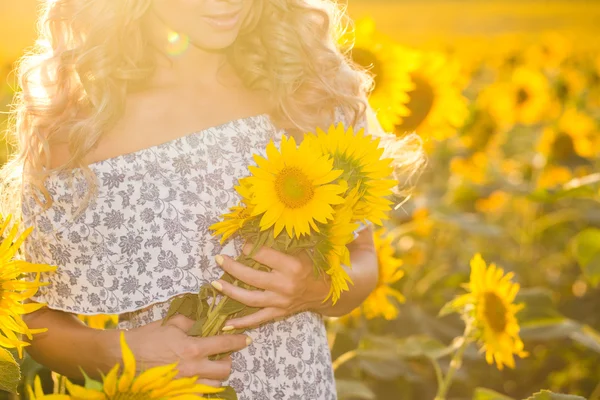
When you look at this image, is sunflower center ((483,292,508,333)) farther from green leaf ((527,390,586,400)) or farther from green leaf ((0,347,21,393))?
green leaf ((0,347,21,393))

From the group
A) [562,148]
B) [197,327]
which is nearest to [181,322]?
[197,327]

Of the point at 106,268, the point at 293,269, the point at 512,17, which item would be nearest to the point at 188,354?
the point at 293,269

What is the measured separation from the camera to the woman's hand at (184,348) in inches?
46.9

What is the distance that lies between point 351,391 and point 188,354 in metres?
0.75

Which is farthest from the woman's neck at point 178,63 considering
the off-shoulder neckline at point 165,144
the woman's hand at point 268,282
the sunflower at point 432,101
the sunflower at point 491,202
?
the sunflower at point 491,202

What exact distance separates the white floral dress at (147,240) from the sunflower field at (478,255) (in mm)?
230

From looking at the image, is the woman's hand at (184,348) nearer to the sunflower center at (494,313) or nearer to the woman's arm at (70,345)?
the woman's arm at (70,345)

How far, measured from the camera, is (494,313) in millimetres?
1713

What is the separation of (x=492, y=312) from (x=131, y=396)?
3.41 feet

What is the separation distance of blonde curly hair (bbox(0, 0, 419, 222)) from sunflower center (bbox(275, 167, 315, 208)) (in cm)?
48

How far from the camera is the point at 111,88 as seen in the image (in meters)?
1.49

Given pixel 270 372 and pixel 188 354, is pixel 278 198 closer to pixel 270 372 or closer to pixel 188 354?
pixel 188 354

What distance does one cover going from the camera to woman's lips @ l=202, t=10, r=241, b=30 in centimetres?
143

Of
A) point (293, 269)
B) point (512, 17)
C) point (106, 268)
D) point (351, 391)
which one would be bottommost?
point (351, 391)
